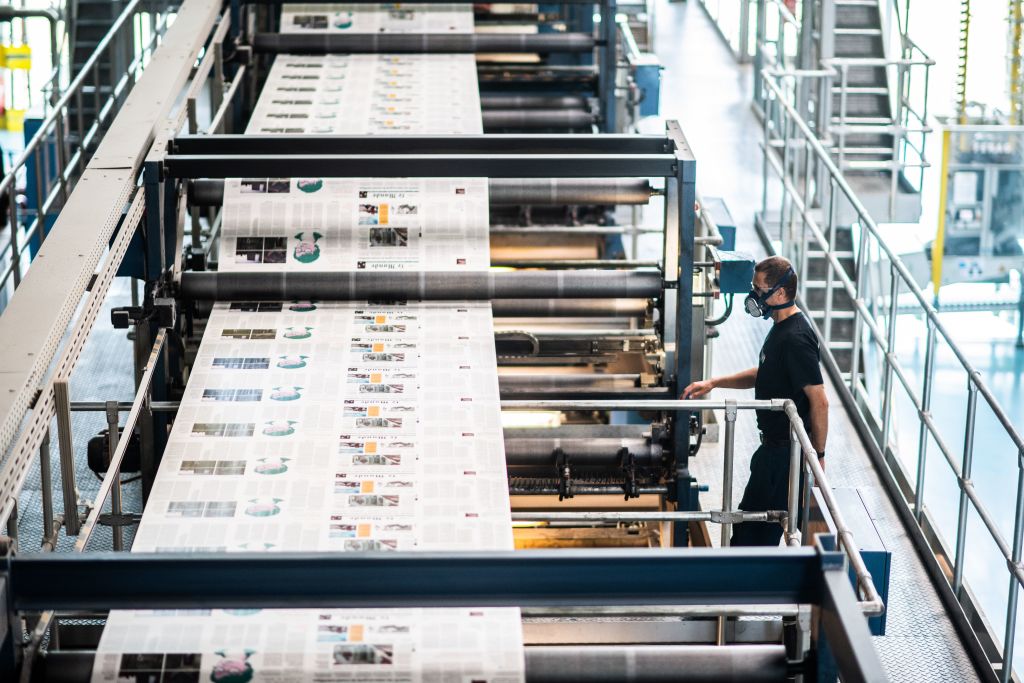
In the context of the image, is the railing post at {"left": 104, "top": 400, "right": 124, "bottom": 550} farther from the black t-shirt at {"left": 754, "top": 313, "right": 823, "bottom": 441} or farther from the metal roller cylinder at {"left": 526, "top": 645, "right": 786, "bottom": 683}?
the black t-shirt at {"left": 754, "top": 313, "right": 823, "bottom": 441}

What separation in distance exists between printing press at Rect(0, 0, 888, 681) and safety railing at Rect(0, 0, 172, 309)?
3.09 feet

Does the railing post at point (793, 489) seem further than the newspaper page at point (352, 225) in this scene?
No

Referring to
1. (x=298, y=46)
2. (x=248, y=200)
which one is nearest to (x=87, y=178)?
(x=248, y=200)

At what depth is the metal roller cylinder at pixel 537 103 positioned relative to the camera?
8406mm

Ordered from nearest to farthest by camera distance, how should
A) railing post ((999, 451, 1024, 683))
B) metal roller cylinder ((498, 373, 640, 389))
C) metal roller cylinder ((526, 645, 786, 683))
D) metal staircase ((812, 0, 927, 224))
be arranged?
metal roller cylinder ((526, 645, 786, 683)) < railing post ((999, 451, 1024, 683)) < metal roller cylinder ((498, 373, 640, 389)) < metal staircase ((812, 0, 927, 224))

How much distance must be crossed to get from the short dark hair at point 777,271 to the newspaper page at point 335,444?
1.12 m

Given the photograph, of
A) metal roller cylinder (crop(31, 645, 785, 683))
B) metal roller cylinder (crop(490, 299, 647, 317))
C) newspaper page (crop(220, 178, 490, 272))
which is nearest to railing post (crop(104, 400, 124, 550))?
newspaper page (crop(220, 178, 490, 272))

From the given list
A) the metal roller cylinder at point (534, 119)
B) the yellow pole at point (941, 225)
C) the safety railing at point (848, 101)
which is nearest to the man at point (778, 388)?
the metal roller cylinder at point (534, 119)

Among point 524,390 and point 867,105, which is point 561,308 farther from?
point 867,105

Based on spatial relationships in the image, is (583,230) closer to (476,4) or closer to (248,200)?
(476,4)

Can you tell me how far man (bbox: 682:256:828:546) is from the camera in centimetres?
532

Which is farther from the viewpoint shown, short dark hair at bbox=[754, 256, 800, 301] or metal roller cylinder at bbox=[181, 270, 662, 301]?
short dark hair at bbox=[754, 256, 800, 301]

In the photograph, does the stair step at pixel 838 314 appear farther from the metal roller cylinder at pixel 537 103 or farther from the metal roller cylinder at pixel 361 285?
the metal roller cylinder at pixel 361 285

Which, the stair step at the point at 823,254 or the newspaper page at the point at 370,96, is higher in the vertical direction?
the newspaper page at the point at 370,96
